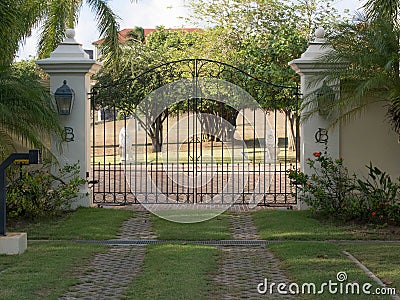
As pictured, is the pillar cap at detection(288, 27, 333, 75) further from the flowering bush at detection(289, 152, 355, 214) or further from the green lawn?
the green lawn

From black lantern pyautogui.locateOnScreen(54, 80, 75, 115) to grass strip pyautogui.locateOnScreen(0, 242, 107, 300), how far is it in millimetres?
3664

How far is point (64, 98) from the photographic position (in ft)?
42.5

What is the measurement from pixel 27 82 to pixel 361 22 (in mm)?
5465

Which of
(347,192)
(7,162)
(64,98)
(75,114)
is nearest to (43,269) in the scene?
(7,162)

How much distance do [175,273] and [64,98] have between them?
602 cm

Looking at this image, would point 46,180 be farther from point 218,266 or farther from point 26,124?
point 218,266

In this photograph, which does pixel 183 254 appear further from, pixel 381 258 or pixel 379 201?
pixel 379 201

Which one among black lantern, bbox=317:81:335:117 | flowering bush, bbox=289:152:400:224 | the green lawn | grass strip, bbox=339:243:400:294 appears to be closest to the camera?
the green lawn

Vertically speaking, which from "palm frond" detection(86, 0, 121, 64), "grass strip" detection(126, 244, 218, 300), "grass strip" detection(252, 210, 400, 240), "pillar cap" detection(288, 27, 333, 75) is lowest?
"grass strip" detection(126, 244, 218, 300)

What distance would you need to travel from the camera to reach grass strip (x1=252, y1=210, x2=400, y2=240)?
416 inches

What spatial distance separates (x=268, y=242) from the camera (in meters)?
10.2

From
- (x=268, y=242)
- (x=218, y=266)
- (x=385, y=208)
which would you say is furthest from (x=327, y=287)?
(x=385, y=208)

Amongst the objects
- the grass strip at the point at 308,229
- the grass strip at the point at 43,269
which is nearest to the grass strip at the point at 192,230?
the grass strip at the point at 308,229

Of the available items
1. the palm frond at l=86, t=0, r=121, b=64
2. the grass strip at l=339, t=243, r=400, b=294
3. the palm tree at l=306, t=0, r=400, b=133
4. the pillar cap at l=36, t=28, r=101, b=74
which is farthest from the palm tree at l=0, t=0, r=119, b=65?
the grass strip at l=339, t=243, r=400, b=294
